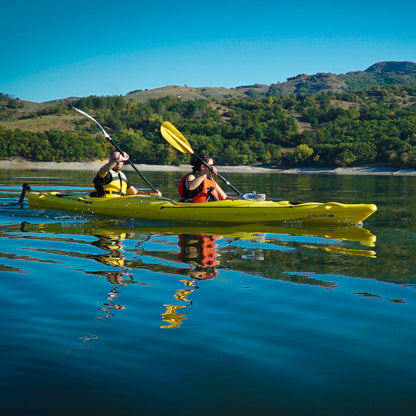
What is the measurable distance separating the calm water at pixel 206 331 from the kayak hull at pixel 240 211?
283 cm

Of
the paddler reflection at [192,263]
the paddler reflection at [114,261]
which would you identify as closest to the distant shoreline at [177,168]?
the paddler reflection at [114,261]

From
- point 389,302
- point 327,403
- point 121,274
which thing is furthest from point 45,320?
point 389,302

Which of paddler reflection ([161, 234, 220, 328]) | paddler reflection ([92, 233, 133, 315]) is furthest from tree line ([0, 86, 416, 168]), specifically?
paddler reflection ([92, 233, 133, 315])

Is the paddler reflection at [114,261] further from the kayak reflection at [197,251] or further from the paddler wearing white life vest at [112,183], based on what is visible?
the paddler wearing white life vest at [112,183]

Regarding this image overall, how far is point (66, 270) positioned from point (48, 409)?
12.1ft

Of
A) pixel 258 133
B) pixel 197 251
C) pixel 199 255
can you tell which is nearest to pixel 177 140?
pixel 197 251

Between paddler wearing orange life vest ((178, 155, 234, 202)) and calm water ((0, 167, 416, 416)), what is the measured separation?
335 cm

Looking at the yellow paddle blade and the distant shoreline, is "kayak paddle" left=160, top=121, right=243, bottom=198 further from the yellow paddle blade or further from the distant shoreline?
the distant shoreline

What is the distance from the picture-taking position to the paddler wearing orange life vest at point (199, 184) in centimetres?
1123

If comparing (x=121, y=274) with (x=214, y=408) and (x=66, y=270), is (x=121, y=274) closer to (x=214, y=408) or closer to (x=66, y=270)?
(x=66, y=270)

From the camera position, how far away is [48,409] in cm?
288

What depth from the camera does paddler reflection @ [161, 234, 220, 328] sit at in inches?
180

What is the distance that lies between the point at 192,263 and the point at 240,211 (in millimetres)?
4201

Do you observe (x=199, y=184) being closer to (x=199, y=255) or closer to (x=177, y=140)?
(x=177, y=140)
